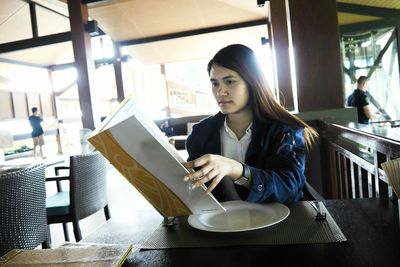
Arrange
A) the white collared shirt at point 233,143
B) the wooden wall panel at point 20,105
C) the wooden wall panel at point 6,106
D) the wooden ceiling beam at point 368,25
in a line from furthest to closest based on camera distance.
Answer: the wooden wall panel at point 20,105
the wooden wall panel at point 6,106
the wooden ceiling beam at point 368,25
the white collared shirt at point 233,143

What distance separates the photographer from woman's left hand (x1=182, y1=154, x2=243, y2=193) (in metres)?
0.82

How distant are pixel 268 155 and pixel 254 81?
313 mm

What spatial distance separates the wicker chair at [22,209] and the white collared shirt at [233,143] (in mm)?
1055

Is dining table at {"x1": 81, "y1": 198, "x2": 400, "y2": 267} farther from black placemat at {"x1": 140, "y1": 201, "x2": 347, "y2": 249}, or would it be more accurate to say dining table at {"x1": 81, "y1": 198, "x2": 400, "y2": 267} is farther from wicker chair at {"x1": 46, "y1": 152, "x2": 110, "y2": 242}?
wicker chair at {"x1": 46, "y1": 152, "x2": 110, "y2": 242}

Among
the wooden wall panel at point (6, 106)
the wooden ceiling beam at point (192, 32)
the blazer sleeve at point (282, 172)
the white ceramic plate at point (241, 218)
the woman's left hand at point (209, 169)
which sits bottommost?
the white ceramic plate at point (241, 218)

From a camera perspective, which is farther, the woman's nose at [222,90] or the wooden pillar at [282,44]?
the wooden pillar at [282,44]

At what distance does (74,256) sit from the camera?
0.75 meters

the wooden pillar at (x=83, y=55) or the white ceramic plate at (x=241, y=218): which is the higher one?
the wooden pillar at (x=83, y=55)

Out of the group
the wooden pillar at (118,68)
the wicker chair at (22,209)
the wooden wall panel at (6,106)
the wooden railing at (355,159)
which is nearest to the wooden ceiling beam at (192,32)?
the wooden pillar at (118,68)

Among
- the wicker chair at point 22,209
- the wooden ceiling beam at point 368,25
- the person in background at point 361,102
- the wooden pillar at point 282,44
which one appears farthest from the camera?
the wooden ceiling beam at point 368,25

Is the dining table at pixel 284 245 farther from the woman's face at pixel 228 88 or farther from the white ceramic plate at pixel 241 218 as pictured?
A: the woman's face at pixel 228 88

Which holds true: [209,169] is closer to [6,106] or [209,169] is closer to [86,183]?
[86,183]

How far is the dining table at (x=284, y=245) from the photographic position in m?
0.69

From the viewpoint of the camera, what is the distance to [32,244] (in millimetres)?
1858
